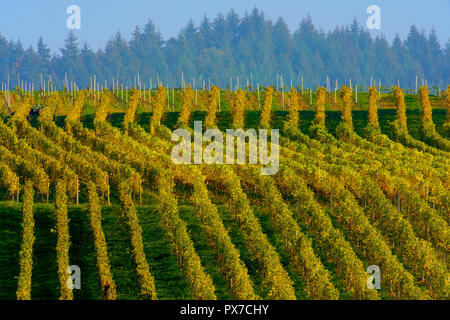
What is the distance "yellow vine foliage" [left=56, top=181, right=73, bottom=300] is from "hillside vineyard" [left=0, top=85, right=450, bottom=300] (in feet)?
0.39

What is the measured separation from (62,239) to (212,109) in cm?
4121

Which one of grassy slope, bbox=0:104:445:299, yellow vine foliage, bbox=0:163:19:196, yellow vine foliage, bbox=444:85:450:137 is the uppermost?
yellow vine foliage, bbox=444:85:450:137

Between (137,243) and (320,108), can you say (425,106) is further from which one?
(137,243)

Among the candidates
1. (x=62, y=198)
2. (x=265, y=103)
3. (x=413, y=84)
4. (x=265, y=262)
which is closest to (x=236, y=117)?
(x=265, y=103)

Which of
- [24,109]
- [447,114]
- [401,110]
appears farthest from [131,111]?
[447,114]

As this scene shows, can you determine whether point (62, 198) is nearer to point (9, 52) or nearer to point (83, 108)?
point (83, 108)

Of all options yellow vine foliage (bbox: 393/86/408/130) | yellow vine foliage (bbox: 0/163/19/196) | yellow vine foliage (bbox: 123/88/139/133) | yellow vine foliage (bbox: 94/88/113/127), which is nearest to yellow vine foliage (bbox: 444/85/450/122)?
yellow vine foliage (bbox: 393/86/408/130)

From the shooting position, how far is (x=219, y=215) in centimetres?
5219

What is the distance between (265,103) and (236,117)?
6496 millimetres

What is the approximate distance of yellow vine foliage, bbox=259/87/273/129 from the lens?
264ft

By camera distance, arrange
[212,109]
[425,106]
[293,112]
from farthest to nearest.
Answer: [425,106] < [212,109] < [293,112]

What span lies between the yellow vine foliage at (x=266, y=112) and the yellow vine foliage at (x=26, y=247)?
1255 inches

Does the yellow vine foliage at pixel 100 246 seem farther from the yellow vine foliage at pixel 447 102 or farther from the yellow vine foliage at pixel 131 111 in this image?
the yellow vine foliage at pixel 447 102

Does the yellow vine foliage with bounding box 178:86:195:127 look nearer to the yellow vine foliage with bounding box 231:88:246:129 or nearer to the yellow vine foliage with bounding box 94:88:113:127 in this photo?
the yellow vine foliage with bounding box 231:88:246:129
